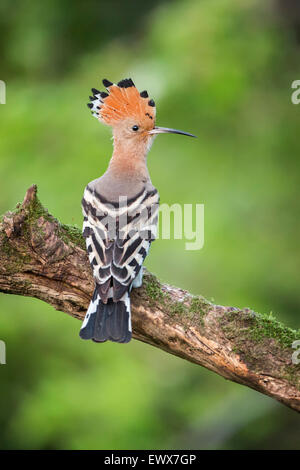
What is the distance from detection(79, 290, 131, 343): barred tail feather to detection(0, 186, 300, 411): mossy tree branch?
13 cm

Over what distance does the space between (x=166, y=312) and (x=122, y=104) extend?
6.51 feet

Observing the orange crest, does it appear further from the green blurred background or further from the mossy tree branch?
the mossy tree branch

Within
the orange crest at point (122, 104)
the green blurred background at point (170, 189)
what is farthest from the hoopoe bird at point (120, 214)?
the green blurred background at point (170, 189)

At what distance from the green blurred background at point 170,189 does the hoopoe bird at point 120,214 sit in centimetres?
74

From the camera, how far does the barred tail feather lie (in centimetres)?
417

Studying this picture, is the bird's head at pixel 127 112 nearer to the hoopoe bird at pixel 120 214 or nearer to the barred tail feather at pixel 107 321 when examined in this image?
the hoopoe bird at pixel 120 214

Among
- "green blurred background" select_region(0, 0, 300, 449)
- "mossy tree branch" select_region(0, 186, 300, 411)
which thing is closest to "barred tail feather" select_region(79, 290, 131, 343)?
"mossy tree branch" select_region(0, 186, 300, 411)

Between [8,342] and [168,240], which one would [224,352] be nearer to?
[168,240]

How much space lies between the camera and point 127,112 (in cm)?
548

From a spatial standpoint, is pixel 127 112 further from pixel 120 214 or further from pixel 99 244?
pixel 99 244

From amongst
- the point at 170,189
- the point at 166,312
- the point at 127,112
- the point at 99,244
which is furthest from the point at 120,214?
the point at 170,189

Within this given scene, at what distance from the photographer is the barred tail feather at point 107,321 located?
4.17 meters

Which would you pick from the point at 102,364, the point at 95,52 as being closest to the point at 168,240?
the point at 102,364

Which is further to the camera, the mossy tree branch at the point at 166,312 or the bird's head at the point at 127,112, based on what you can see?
the bird's head at the point at 127,112
